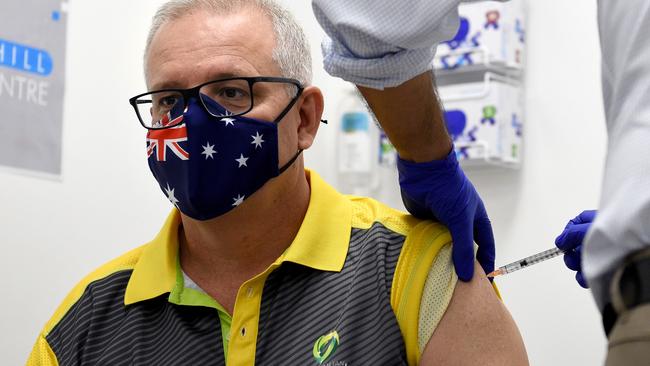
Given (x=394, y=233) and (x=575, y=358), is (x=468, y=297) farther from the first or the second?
(x=575, y=358)

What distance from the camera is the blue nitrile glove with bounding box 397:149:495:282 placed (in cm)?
147

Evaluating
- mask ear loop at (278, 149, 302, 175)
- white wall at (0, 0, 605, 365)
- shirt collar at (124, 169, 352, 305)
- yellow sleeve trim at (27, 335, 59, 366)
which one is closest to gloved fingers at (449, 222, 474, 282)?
shirt collar at (124, 169, 352, 305)

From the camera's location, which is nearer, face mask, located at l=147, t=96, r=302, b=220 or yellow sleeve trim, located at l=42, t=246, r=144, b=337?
face mask, located at l=147, t=96, r=302, b=220

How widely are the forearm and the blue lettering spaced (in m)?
1.43

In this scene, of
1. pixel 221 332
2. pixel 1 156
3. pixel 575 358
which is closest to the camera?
pixel 221 332

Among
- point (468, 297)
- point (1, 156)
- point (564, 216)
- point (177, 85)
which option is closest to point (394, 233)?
point (468, 297)

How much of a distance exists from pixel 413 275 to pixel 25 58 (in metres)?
1.47

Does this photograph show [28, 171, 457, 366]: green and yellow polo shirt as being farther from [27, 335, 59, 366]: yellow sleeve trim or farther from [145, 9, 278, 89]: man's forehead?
[145, 9, 278, 89]: man's forehead

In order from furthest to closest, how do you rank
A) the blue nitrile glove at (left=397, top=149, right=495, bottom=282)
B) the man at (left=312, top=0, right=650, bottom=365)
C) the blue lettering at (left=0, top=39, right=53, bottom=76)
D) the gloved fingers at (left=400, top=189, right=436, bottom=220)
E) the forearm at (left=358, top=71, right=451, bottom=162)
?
the blue lettering at (left=0, top=39, right=53, bottom=76) → the gloved fingers at (left=400, top=189, right=436, bottom=220) → the blue nitrile glove at (left=397, top=149, right=495, bottom=282) → the forearm at (left=358, top=71, right=451, bottom=162) → the man at (left=312, top=0, right=650, bottom=365)

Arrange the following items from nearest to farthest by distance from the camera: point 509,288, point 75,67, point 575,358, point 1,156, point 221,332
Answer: point 221,332, point 1,156, point 75,67, point 575,358, point 509,288

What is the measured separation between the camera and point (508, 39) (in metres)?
3.13

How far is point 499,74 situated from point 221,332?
191 cm

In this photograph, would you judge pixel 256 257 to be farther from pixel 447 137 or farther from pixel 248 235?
pixel 447 137

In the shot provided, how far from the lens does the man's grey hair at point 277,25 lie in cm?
176
